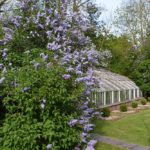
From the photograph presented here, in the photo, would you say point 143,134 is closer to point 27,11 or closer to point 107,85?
point 27,11

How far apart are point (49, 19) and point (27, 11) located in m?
0.61

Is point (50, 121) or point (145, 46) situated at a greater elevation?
point (145, 46)

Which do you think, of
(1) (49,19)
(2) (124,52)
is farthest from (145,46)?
(1) (49,19)

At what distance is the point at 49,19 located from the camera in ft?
28.2

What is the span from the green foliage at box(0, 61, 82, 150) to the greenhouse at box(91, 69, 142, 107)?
12.2m

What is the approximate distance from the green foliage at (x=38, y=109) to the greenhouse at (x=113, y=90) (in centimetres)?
1220

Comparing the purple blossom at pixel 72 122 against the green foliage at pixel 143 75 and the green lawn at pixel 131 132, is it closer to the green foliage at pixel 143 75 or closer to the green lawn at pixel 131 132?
the green lawn at pixel 131 132

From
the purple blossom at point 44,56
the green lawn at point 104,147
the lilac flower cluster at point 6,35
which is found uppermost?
the lilac flower cluster at point 6,35

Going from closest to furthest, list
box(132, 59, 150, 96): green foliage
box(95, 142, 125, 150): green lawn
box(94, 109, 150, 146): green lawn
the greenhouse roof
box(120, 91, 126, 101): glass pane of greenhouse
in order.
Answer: box(95, 142, 125, 150): green lawn → box(94, 109, 150, 146): green lawn → the greenhouse roof → box(120, 91, 126, 101): glass pane of greenhouse → box(132, 59, 150, 96): green foliage

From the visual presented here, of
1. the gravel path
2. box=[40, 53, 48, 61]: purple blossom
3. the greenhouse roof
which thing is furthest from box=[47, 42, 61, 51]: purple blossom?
the greenhouse roof

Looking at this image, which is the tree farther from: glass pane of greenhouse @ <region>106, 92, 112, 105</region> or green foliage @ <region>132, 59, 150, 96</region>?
glass pane of greenhouse @ <region>106, 92, 112, 105</region>

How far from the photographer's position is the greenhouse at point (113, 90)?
21.8 m

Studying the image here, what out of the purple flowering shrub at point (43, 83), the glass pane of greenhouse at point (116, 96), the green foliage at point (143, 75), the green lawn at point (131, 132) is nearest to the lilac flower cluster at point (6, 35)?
the purple flowering shrub at point (43, 83)

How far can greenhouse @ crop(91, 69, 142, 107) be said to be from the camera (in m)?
21.8
